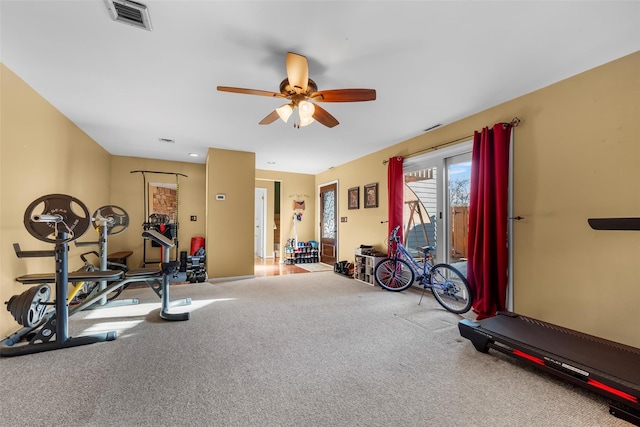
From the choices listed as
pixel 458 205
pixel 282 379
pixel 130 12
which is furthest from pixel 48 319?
pixel 458 205

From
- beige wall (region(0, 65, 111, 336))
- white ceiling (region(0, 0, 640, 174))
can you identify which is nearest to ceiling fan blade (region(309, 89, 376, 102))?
white ceiling (region(0, 0, 640, 174))

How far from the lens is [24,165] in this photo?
2.67m

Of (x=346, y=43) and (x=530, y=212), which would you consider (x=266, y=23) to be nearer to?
(x=346, y=43)

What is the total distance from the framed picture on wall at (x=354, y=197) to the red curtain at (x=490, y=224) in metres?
2.76

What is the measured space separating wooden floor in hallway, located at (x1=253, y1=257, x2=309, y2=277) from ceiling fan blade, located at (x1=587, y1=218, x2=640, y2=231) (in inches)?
196

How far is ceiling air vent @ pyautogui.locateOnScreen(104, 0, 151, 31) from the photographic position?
168 centimetres

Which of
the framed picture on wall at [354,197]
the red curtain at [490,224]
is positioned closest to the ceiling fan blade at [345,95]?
the red curtain at [490,224]

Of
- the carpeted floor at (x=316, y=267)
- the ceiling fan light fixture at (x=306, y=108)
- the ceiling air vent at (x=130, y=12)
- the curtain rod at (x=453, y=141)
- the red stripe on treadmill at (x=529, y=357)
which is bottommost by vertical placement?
the carpeted floor at (x=316, y=267)

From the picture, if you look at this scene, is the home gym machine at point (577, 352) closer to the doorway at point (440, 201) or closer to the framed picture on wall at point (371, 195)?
the doorway at point (440, 201)

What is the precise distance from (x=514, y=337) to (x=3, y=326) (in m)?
4.62

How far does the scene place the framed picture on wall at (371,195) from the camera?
17.4 ft

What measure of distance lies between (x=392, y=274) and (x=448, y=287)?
113 centimetres

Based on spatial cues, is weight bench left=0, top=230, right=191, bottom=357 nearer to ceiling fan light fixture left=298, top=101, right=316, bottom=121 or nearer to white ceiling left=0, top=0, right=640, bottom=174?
white ceiling left=0, top=0, right=640, bottom=174

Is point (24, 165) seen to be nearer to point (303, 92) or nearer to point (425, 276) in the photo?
point (303, 92)
